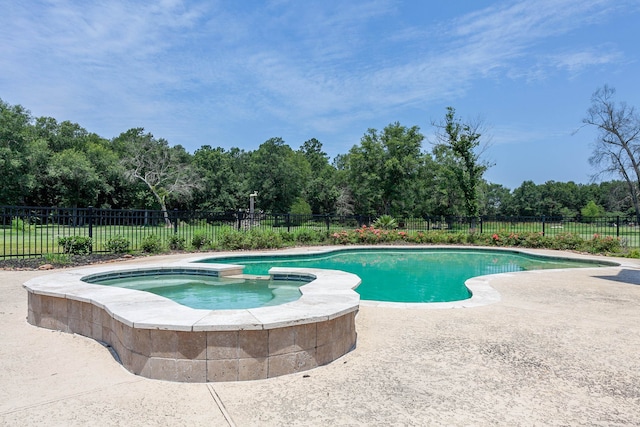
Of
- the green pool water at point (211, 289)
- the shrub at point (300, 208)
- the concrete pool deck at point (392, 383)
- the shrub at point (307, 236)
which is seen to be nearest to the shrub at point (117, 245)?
the green pool water at point (211, 289)

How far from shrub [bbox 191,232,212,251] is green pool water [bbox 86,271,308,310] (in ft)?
17.2

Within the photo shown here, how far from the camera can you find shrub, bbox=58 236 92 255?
9.69 meters

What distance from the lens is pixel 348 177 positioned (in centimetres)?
3400

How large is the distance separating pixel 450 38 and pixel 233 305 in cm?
1205

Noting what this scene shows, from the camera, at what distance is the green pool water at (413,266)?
7285mm

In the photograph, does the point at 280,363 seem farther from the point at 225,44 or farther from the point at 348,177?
the point at 348,177

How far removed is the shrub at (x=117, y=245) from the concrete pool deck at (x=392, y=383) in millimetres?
6076

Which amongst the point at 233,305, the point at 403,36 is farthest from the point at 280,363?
the point at 403,36

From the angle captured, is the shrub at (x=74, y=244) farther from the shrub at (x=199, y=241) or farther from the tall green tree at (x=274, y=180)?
the tall green tree at (x=274, y=180)

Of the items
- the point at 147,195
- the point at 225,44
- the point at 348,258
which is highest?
the point at 225,44

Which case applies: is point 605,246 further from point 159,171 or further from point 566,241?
point 159,171

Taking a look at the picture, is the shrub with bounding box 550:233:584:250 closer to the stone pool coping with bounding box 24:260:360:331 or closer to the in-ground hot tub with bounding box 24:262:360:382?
the stone pool coping with bounding box 24:260:360:331

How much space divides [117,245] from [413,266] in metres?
7.93

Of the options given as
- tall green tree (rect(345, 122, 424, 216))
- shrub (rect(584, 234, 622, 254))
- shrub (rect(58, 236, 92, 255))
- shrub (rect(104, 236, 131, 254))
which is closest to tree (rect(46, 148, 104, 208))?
tall green tree (rect(345, 122, 424, 216))
